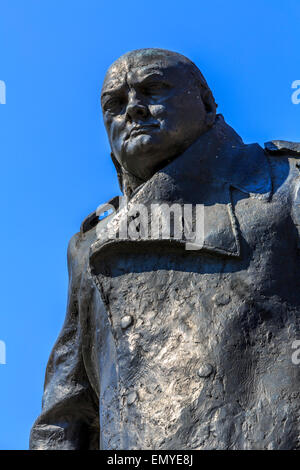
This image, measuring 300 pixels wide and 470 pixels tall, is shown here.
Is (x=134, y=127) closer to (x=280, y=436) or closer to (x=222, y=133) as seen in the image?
(x=222, y=133)

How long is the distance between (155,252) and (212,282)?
1.56ft

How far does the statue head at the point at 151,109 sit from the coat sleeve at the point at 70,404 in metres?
1.06

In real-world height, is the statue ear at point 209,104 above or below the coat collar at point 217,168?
above

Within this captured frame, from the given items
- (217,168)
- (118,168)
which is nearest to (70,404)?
(118,168)

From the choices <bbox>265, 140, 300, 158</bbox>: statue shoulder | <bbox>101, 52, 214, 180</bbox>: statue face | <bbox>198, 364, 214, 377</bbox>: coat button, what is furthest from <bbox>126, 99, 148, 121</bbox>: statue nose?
<bbox>198, 364, 214, 377</bbox>: coat button

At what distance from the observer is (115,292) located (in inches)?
339

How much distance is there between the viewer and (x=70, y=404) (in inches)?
364

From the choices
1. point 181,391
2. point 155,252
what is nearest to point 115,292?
point 155,252

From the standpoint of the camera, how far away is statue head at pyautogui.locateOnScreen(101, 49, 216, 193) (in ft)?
28.9

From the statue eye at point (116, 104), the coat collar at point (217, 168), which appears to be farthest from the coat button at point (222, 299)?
the statue eye at point (116, 104)

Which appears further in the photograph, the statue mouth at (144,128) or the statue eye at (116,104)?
the statue eye at (116,104)

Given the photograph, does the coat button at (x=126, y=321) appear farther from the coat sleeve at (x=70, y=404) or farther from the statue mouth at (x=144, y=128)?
the statue mouth at (x=144, y=128)

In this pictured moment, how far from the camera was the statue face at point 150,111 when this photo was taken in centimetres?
880

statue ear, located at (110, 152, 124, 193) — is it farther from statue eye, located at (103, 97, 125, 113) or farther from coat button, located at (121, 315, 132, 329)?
coat button, located at (121, 315, 132, 329)
